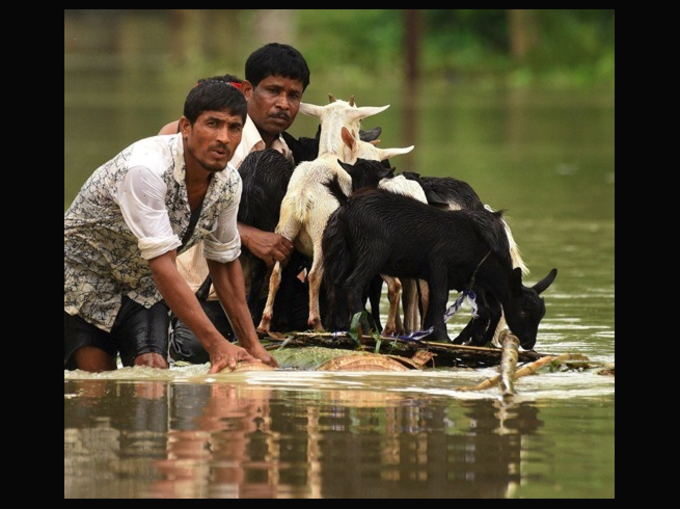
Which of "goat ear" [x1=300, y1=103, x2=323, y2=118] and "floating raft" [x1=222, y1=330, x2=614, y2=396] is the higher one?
"goat ear" [x1=300, y1=103, x2=323, y2=118]

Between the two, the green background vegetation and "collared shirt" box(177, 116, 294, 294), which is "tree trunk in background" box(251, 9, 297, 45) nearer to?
the green background vegetation

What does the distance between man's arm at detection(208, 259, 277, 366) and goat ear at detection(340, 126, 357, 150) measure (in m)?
1.11

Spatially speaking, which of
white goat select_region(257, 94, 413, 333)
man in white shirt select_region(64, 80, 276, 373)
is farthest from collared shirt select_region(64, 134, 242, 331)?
white goat select_region(257, 94, 413, 333)

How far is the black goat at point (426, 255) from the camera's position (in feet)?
26.8

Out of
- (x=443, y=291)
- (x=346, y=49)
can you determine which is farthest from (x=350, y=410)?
(x=346, y=49)

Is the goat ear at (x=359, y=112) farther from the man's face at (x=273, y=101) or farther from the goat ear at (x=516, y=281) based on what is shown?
the goat ear at (x=516, y=281)

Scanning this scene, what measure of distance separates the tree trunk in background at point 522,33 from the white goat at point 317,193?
1319 inches

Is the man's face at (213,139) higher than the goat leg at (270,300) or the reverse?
higher

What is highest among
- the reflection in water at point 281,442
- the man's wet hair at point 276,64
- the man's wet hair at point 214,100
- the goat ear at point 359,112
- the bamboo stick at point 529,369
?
the man's wet hair at point 276,64

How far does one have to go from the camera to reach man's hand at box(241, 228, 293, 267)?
8648 mm

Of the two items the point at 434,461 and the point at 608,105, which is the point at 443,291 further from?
the point at 608,105

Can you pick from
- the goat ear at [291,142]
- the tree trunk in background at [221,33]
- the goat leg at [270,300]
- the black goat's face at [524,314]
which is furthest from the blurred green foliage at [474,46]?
the black goat's face at [524,314]

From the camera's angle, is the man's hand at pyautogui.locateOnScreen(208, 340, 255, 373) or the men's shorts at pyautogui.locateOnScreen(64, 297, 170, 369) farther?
the men's shorts at pyautogui.locateOnScreen(64, 297, 170, 369)

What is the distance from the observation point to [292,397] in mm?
7133
